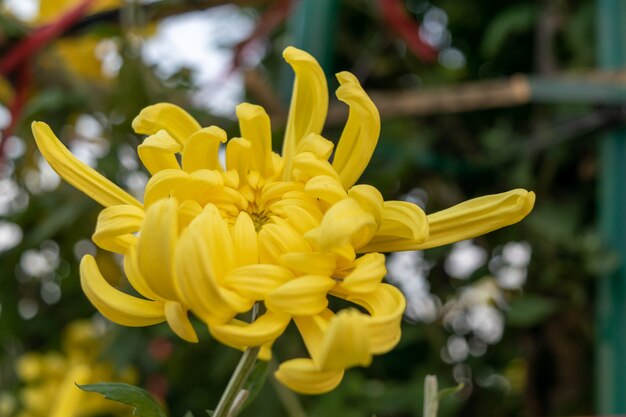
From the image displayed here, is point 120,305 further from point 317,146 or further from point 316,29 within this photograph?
point 316,29

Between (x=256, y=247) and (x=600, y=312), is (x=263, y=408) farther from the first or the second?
(x=256, y=247)

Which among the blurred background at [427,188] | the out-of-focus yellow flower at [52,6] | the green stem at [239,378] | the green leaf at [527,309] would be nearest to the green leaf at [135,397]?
the green stem at [239,378]

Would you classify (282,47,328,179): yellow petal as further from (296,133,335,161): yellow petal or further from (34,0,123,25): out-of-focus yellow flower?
(34,0,123,25): out-of-focus yellow flower

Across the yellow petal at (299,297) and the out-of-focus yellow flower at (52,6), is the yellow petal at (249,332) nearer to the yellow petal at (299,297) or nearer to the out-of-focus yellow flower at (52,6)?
the yellow petal at (299,297)

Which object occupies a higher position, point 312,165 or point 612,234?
point 612,234

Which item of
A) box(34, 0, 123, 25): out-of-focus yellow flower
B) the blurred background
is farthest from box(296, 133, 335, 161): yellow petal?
box(34, 0, 123, 25): out-of-focus yellow flower

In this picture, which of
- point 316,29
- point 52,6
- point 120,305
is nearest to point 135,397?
point 120,305
